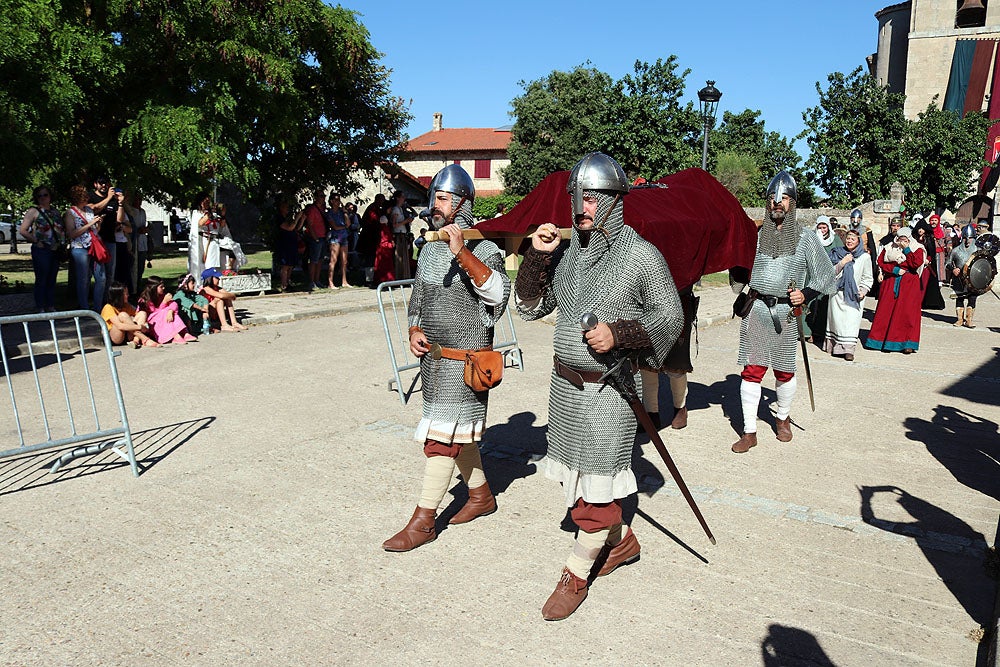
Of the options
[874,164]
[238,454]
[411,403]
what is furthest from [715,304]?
[874,164]

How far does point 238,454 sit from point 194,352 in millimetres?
4328

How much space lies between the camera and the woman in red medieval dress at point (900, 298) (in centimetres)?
1094

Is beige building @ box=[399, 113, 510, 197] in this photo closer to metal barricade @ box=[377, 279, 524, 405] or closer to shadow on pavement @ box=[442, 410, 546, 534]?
metal barricade @ box=[377, 279, 524, 405]

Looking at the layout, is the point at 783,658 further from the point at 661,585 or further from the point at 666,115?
the point at 666,115

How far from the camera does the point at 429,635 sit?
3436 millimetres

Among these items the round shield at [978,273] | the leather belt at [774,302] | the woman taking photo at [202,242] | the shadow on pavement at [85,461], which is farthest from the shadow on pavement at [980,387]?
the woman taking photo at [202,242]

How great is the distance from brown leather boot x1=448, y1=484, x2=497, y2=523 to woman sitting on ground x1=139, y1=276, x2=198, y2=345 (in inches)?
267

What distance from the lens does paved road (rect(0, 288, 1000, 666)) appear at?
11.2 feet

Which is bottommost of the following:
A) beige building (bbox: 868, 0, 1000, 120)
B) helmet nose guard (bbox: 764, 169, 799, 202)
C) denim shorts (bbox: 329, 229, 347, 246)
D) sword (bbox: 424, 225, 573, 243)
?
denim shorts (bbox: 329, 229, 347, 246)

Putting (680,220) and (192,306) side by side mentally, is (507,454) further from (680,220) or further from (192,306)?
(192,306)

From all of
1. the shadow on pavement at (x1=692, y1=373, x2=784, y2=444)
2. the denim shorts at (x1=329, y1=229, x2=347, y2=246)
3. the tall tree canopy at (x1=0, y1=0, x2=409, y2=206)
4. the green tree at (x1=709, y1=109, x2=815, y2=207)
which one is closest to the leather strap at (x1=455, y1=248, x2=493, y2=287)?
the shadow on pavement at (x1=692, y1=373, x2=784, y2=444)

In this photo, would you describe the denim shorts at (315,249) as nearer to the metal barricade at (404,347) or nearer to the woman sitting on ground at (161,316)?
the metal barricade at (404,347)

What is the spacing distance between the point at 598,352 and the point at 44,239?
9868 millimetres

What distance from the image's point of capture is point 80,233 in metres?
10.9
